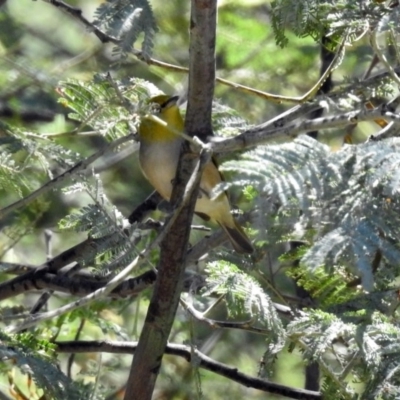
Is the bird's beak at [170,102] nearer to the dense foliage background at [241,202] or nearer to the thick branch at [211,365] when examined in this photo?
the dense foliage background at [241,202]

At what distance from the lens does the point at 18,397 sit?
3404 millimetres

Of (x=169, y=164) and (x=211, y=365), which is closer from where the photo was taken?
(x=211, y=365)

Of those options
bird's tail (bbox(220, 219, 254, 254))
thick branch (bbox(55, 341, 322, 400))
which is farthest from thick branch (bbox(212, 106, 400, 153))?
bird's tail (bbox(220, 219, 254, 254))

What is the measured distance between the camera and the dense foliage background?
174 cm

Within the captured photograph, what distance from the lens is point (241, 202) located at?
4.61 meters

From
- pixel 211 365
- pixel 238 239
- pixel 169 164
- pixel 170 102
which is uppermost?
pixel 170 102

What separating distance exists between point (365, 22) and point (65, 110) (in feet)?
11.2

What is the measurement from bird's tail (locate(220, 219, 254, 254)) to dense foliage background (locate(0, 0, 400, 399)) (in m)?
0.07

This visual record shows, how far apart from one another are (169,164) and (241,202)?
952mm

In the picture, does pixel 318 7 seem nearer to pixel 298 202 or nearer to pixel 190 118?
pixel 190 118

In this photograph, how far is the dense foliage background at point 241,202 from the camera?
174cm

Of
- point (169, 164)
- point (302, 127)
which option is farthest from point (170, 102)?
point (302, 127)

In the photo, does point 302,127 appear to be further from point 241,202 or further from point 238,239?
point 241,202

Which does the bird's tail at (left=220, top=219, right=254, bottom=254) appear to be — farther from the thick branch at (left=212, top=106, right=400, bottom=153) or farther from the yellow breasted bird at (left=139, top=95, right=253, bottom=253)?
the thick branch at (left=212, top=106, right=400, bottom=153)
